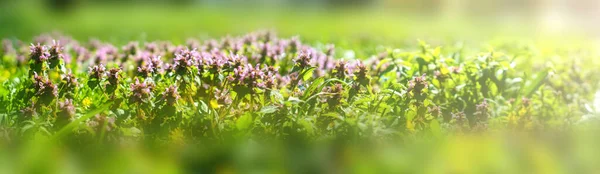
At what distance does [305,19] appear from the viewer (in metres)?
17.1

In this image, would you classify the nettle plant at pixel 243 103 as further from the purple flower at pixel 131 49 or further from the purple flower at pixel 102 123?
the purple flower at pixel 131 49

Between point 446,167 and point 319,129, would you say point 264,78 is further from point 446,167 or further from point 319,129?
point 446,167

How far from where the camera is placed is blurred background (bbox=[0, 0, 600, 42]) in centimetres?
1120

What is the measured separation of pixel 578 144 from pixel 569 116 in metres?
1.73

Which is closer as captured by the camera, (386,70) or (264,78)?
(264,78)

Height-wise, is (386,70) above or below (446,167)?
above

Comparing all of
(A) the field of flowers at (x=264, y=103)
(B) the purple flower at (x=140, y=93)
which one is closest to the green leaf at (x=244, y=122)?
(A) the field of flowers at (x=264, y=103)

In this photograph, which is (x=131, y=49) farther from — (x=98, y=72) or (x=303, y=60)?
(x=303, y=60)

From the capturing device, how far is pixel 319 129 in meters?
2.83

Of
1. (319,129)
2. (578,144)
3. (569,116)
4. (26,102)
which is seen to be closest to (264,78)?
(319,129)

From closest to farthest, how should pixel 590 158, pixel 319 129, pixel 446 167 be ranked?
1. pixel 446 167
2. pixel 590 158
3. pixel 319 129

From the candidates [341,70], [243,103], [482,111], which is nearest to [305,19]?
[482,111]

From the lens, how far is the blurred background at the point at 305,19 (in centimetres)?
1120

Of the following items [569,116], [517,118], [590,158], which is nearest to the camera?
[590,158]
